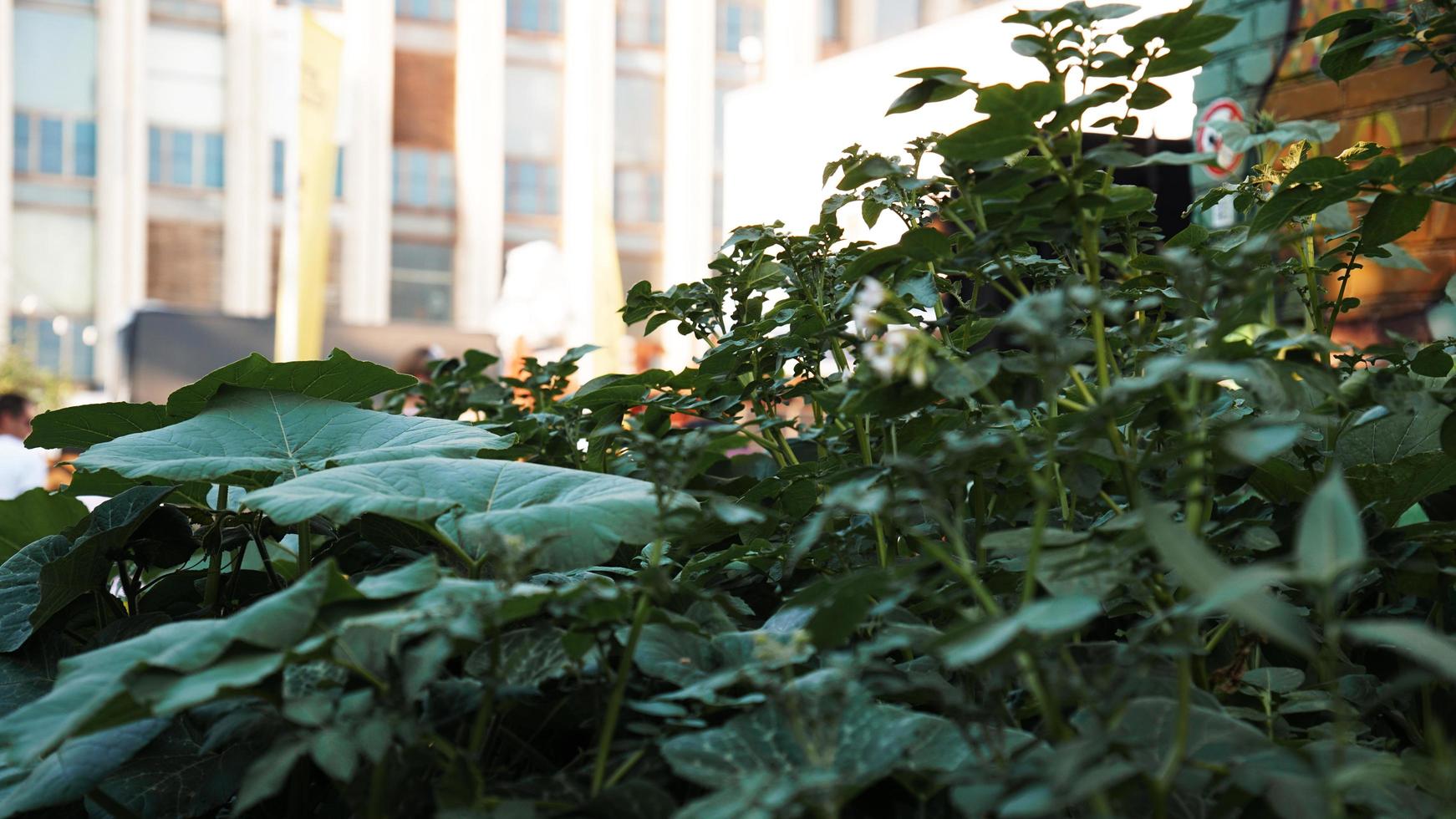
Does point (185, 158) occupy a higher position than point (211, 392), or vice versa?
point (185, 158)

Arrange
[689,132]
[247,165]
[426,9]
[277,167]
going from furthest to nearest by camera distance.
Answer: [689,132] → [426,9] → [277,167] → [247,165]

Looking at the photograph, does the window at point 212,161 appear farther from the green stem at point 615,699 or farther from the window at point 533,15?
the green stem at point 615,699

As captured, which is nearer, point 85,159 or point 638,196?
point 85,159

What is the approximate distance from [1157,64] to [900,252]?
0.62 feet

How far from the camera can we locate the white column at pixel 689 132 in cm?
2281

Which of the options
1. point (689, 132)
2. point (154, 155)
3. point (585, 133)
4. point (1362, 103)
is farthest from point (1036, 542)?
point (689, 132)

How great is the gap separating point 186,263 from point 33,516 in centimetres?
2072

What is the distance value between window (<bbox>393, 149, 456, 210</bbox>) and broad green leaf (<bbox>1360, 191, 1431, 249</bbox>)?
21.3 m

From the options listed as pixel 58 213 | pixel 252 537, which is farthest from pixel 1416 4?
pixel 58 213

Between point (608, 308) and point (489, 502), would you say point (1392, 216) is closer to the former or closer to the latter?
point (489, 502)

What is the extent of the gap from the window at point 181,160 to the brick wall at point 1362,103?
19829 mm

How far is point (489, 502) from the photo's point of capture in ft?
2.77

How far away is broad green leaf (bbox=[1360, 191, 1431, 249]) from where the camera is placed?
3.04 feet

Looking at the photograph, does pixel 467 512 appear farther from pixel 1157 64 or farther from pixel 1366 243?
pixel 1366 243
